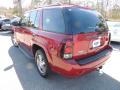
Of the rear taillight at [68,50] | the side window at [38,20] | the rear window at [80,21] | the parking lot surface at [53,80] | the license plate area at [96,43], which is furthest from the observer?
the side window at [38,20]

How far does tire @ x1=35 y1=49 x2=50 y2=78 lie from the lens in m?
4.05

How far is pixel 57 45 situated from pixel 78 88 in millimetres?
1158

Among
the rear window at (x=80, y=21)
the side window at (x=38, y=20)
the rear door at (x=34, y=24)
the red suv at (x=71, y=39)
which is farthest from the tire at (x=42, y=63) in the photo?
the rear window at (x=80, y=21)

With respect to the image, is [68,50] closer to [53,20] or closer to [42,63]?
[53,20]

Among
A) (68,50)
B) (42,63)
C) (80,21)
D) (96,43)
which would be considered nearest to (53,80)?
(42,63)

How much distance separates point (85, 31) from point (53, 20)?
75 centimetres

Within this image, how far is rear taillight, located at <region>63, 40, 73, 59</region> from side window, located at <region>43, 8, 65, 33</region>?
293mm

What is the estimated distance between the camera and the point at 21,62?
5645mm

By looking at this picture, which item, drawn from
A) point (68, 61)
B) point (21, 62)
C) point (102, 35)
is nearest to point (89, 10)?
point (102, 35)

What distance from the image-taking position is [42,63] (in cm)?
430

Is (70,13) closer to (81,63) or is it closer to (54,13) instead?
(54,13)

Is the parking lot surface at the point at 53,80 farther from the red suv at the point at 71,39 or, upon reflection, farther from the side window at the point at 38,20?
the side window at the point at 38,20

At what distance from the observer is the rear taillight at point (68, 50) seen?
126 inches

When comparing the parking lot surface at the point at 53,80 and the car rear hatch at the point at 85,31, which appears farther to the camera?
the parking lot surface at the point at 53,80
